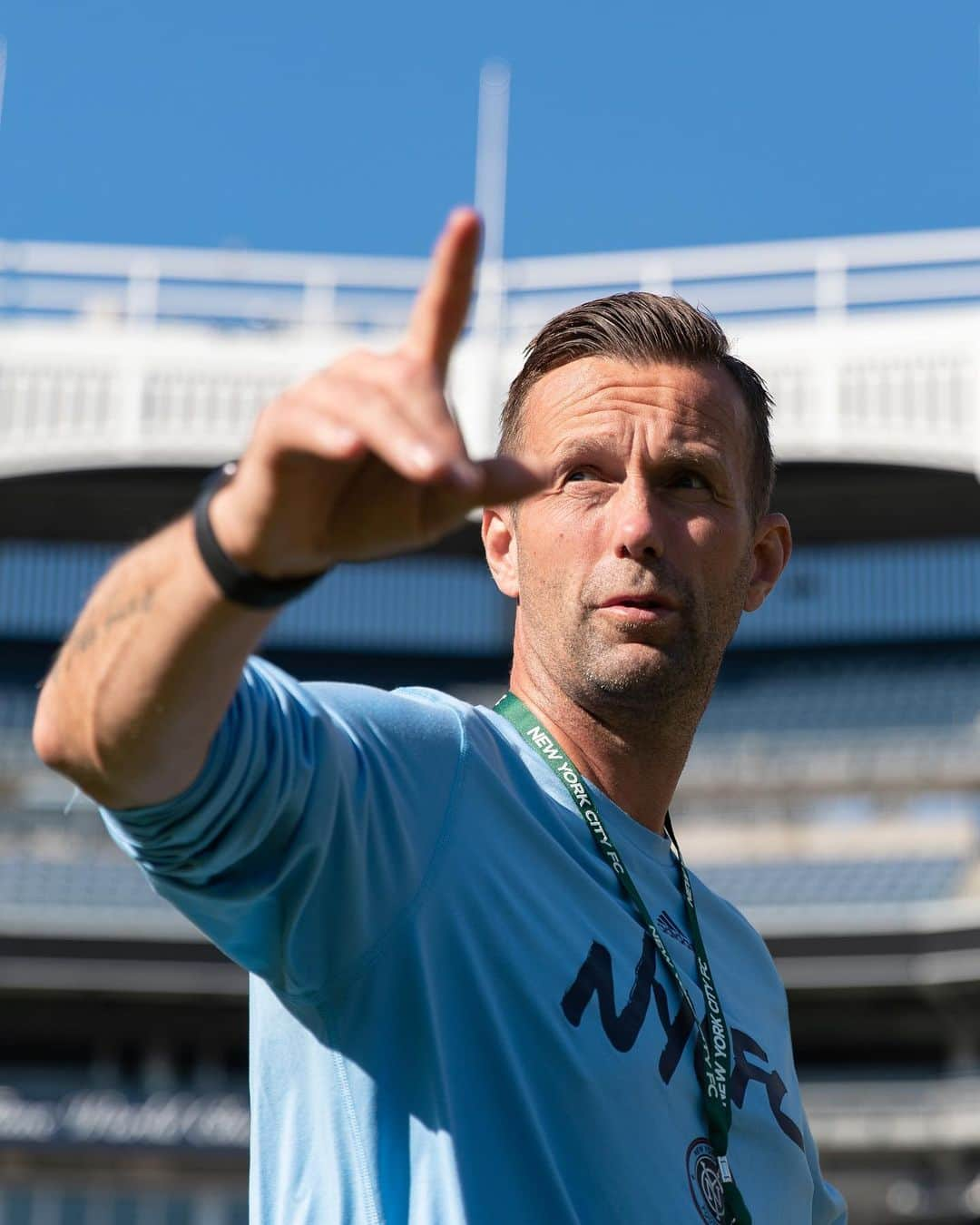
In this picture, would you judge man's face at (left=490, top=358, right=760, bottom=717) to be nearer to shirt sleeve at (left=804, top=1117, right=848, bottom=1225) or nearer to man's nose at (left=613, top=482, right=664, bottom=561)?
man's nose at (left=613, top=482, right=664, bottom=561)

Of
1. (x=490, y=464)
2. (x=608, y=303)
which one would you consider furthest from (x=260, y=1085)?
(x=608, y=303)

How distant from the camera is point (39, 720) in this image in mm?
1295

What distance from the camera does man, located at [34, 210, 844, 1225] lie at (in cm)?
122

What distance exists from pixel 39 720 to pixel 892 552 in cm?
2236

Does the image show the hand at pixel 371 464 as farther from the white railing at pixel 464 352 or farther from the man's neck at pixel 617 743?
the white railing at pixel 464 352

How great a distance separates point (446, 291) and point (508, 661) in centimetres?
2117

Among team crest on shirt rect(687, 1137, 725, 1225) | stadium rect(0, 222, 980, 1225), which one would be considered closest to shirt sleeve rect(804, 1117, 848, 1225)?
team crest on shirt rect(687, 1137, 725, 1225)

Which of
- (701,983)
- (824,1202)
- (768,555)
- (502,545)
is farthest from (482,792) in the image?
(824,1202)

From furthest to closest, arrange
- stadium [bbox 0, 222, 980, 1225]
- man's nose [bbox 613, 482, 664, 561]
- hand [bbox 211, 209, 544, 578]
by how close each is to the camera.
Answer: stadium [bbox 0, 222, 980, 1225]
man's nose [bbox 613, 482, 664, 561]
hand [bbox 211, 209, 544, 578]

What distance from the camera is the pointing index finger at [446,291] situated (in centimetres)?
115

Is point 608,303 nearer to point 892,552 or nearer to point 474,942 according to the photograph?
point 474,942

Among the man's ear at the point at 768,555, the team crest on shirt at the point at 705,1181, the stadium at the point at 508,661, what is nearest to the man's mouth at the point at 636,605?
the man's ear at the point at 768,555

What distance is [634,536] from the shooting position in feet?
A: 5.99

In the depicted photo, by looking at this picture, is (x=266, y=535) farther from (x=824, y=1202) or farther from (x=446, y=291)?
(x=824, y=1202)
